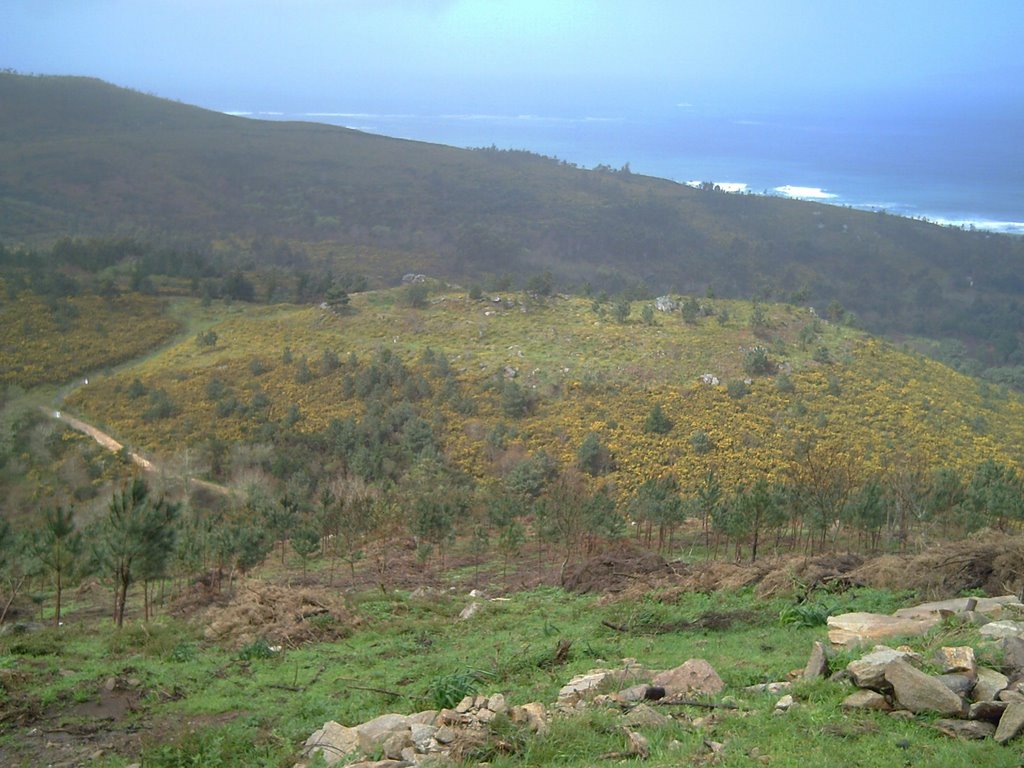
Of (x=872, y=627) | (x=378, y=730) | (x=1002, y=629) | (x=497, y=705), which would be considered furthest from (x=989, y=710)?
(x=378, y=730)

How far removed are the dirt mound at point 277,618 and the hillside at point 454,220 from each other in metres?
53.7

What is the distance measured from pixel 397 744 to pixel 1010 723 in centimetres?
445

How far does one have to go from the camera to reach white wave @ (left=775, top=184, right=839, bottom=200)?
9416cm

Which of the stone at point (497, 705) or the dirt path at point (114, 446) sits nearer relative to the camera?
the stone at point (497, 705)

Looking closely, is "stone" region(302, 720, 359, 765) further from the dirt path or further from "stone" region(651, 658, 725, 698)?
the dirt path

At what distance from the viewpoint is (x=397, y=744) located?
21.1 ft

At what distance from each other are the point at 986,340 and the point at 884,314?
8.71m

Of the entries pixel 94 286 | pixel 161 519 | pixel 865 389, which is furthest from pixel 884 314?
pixel 161 519

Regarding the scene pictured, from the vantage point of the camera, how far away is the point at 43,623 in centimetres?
1428

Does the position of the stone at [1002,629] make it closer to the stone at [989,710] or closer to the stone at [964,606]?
the stone at [964,606]

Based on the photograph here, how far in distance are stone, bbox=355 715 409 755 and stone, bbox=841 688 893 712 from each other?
3616 millimetres

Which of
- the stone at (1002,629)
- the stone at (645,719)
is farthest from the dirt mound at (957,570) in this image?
the stone at (645,719)

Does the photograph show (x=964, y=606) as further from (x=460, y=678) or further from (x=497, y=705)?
(x=460, y=678)

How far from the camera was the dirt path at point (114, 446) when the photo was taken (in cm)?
2623
